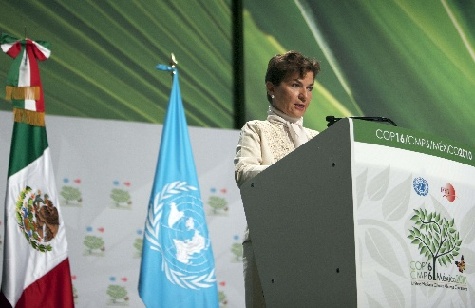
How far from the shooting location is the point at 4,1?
13.3 feet

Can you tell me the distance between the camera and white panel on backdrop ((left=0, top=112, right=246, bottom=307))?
3691 millimetres

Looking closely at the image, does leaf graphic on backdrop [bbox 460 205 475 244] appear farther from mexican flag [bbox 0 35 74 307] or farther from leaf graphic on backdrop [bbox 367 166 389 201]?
mexican flag [bbox 0 35 74 307]

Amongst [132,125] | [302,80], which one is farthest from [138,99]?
[302,80]

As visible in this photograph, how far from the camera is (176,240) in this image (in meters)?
3.63

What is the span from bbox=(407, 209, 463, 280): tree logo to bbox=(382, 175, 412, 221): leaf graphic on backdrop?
0.03 m

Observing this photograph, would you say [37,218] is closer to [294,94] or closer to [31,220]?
[31,220]

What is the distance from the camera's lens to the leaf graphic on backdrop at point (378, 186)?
1.46 m

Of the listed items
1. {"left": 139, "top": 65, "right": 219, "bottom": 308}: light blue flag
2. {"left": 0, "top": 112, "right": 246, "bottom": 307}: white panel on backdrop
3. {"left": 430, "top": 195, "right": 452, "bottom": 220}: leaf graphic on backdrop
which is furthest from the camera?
{"left": 0, "top": 112, "right": 246, "bottom": 307}: white panel on backdrop

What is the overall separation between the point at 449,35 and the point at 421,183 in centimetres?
379

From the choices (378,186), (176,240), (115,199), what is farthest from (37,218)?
(378,186)

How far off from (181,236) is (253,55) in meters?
1.38

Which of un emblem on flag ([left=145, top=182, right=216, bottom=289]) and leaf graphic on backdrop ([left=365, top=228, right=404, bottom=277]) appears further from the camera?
un emblem on flag ([left=145, top=182, right=216, bottom=289])

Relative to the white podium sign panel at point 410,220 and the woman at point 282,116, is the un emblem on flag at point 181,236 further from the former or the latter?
the white podium sign panel at point 410,220

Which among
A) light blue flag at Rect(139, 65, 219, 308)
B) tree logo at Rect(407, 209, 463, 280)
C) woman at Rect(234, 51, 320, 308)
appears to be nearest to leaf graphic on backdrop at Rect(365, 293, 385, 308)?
tree logo at Rect(407, 209, 463, 280)
